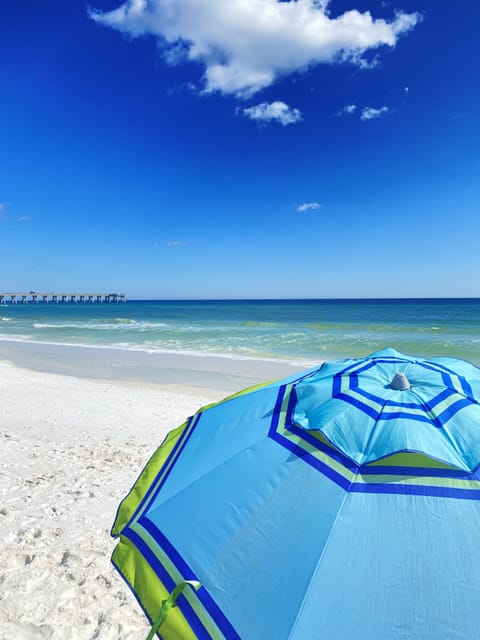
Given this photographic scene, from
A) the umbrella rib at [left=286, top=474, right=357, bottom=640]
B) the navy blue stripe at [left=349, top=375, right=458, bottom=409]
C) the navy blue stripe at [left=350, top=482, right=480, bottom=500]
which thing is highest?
the navy blue stripe at [left=349, top=375, right=458, bottom=409]

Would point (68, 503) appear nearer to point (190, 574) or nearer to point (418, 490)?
point (190, 574)

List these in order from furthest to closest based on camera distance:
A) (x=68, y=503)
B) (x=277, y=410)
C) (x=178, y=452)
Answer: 1. (x=68, y=503)
2. (x=178, y=452)
3. (x=277, y=410)

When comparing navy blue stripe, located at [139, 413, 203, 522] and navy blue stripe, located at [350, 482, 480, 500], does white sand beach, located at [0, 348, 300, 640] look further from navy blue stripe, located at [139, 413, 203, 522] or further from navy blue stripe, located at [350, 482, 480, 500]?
navy blue stripe, located at [350, 482, 480, 500]

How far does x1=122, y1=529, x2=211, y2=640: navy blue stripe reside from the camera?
58.1 inches

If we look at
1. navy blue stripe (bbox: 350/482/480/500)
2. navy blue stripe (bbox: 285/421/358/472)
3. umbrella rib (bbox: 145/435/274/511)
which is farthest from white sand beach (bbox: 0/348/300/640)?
navy blue stripe (bbox: 350/482/480/500)

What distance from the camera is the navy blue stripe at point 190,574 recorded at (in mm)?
1436

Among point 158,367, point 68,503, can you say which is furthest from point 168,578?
point 158,367

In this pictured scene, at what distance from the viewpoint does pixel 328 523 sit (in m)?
1.48

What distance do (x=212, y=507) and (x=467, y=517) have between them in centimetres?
101

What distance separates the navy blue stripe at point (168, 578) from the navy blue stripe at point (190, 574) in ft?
0.13

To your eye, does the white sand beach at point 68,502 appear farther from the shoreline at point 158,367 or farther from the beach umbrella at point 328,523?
the shoreline at point 158,367

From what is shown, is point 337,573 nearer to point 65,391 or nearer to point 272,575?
point 272,575

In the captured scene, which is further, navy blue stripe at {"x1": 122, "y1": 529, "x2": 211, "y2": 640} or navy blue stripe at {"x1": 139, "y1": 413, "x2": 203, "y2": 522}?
navy blue stripe at {"x1": 139, "y1": 413, "x2": 203, "y2": 522}

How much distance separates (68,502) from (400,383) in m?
4.27
